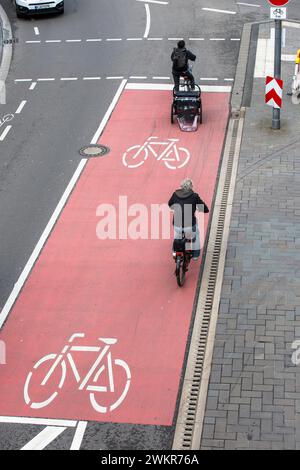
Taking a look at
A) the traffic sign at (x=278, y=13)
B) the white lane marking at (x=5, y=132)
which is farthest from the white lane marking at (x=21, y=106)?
the traffic sign at (x=278, y=13)

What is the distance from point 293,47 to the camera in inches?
998

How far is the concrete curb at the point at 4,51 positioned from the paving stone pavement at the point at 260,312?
761cm

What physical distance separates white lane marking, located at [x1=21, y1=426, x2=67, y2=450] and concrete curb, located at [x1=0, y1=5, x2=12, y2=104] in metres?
13.1

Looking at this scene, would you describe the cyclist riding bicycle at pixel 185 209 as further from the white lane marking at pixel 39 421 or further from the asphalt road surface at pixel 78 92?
the white lane marking at pixel 39 421

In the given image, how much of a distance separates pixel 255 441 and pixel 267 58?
16.3 meters

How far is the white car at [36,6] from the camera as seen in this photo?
93.7 feet

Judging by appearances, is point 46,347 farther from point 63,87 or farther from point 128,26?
point 128,26

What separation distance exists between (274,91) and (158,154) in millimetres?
3030

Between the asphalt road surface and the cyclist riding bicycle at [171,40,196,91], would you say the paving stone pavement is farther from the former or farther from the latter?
the cyclist riding bicycle at [171,40,196,91]

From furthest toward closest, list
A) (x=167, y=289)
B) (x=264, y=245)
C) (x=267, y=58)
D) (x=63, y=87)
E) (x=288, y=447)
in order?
1. (x=267, y=58)
2. (x=63, y=87)
3. (x=264, y=245)
4. (x=167, y=289)
5. (x=288, y=447)

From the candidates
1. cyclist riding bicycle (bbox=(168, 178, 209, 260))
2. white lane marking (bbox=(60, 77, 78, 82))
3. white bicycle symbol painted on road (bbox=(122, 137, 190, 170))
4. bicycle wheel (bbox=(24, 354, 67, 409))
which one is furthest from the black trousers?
bicycle wheel (bbox=(24, 354, 67, 409))

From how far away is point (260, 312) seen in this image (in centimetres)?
1295

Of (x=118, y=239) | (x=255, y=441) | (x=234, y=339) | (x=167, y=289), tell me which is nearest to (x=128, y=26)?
(x=118, y=239)

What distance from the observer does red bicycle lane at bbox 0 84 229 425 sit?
37.4 ft
